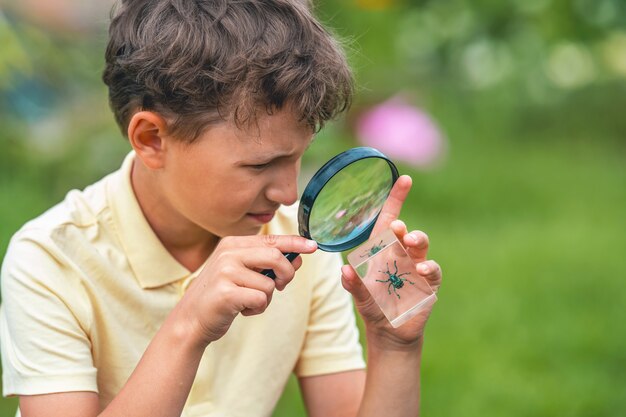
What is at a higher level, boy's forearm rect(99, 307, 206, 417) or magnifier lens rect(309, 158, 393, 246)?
magnifier lens rect(309, 158, 393, 246)

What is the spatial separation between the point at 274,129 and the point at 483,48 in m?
4.52

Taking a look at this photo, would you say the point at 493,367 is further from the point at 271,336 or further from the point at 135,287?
the point at 135,287

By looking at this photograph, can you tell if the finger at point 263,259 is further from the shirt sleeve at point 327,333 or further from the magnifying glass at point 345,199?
the shirt sleeve at point 327,333

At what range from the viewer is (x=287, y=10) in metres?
2.30

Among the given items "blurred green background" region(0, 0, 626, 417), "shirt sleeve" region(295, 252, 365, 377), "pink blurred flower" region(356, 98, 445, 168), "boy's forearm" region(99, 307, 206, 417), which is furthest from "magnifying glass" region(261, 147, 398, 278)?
"pink blurred flower" region(356, 98, 445, 168)

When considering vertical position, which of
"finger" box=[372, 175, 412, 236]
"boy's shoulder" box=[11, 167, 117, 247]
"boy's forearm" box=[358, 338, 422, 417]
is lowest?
"boy's forearm" box=[358, 338, 422, 417]

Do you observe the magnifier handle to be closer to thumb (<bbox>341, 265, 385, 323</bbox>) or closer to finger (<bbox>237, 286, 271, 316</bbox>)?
finger (<bbox>237, 286, 271, 316</bbox>)

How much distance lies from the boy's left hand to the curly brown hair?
→ 26cm

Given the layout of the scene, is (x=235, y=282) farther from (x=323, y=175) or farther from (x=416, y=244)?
(x=416, y=244)

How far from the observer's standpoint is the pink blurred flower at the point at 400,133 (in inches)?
227

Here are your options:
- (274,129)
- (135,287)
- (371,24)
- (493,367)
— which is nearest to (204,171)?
(274,129)

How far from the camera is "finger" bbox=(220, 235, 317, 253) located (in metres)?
2.09

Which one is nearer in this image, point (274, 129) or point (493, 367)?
point (274, 129)

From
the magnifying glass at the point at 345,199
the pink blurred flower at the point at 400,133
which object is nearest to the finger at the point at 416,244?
the magnifying glass at the point at 345,199
